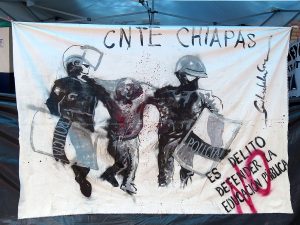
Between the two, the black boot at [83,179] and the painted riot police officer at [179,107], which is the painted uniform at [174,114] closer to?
the painted riot police officer at [179,107]

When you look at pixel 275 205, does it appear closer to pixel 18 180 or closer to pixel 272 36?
pixel 272 36

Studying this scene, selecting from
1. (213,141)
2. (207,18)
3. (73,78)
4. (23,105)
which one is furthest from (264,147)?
(207,18)

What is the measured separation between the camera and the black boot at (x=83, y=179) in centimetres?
367

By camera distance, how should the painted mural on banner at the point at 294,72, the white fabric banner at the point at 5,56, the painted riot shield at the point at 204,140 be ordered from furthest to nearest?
1. the painted mural on banner at the point at 294,72
2. the white fabric banner at the point at 5,56
3. the painted riot shield at the point at 204,140

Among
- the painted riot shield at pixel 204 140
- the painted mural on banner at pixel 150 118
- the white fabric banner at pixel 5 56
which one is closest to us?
the painted mural on banner at pixel 150 118

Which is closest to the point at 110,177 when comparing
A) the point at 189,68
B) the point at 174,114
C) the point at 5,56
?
the point at 174,114

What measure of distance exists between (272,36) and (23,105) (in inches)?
83.9

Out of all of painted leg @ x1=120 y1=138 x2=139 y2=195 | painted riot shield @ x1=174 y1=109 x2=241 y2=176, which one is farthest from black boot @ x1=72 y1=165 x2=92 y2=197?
painted riot shield @ x1=174 y1=109 x2=241 y2=176

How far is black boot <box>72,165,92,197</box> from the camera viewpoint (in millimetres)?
3672

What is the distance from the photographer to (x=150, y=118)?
3715 millimetres

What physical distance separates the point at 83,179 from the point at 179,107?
991 millimetres
